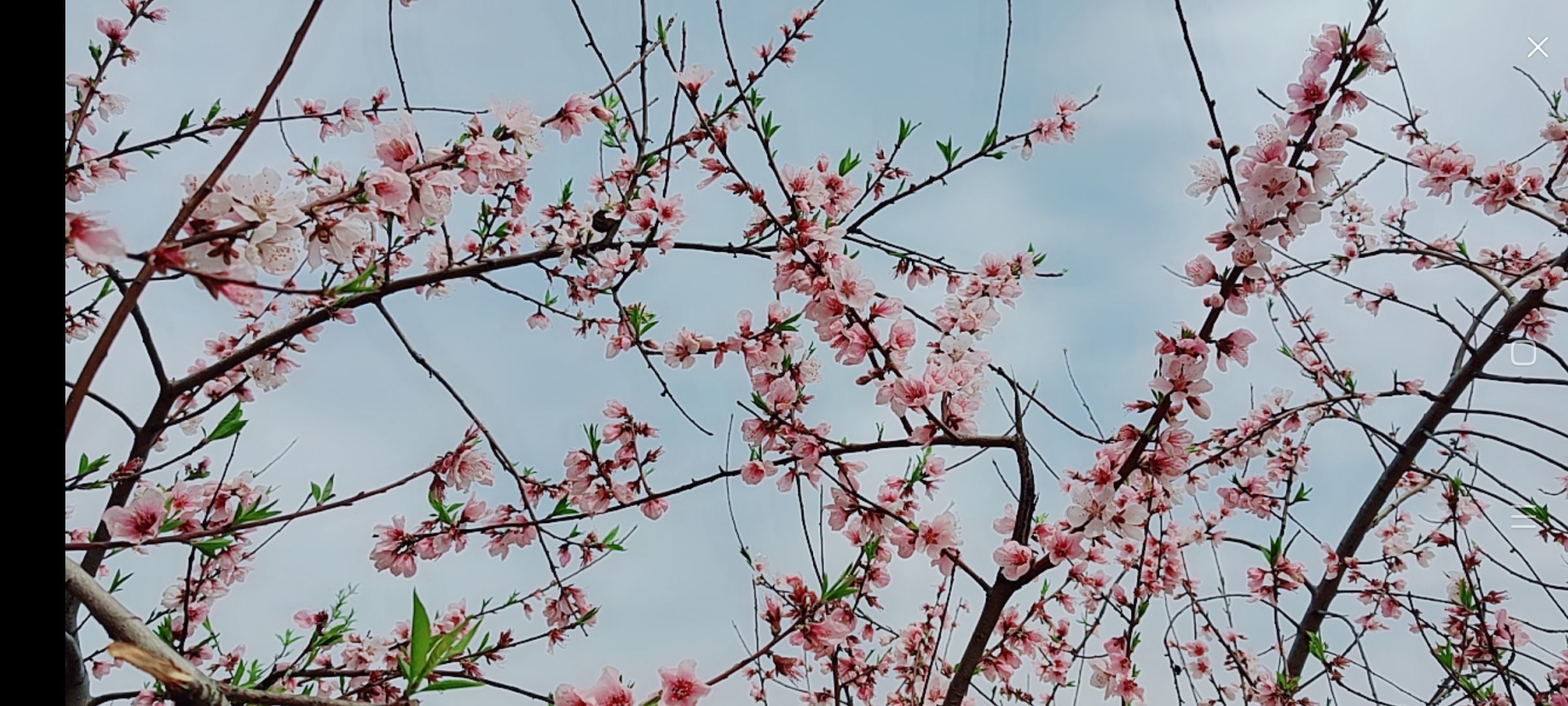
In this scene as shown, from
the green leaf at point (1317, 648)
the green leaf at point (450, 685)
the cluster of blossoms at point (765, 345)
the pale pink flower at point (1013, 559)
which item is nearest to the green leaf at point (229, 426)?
the cluster of blossoms at point (765, 345)

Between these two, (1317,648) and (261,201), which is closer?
(261,201)

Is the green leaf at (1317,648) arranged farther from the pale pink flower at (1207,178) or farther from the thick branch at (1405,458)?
the pale pink flower at (1207,178)

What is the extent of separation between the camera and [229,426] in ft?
5.27

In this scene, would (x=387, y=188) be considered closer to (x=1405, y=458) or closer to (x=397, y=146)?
(x=397, y=146)

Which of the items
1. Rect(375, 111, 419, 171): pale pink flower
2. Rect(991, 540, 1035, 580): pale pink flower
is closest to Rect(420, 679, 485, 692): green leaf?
Rect(375, 111, 419, 171): pale pink flower

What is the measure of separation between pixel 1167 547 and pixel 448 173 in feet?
8.44

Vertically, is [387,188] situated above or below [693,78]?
below

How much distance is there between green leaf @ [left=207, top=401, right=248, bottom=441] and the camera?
160 cm

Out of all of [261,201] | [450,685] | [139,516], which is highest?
[261,201]

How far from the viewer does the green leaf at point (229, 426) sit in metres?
1.60


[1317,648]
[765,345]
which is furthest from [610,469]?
[1317,648]

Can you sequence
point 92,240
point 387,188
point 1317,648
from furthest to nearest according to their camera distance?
point 1317,648 → point 387,188 → point 92,240

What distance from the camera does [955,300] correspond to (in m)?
2.12

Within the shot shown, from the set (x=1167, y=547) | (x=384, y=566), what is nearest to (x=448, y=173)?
(x=384, y=566)
